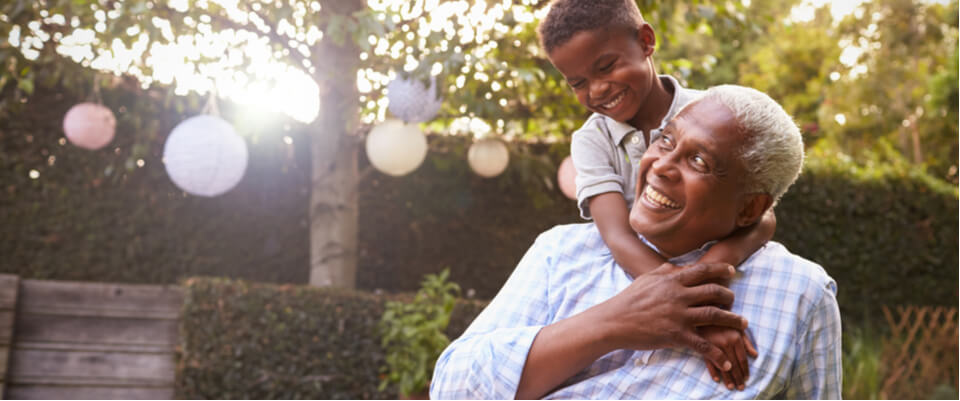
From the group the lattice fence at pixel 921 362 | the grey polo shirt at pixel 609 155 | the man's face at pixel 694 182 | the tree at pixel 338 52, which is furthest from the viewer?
the lattice fence at pixel 921 362

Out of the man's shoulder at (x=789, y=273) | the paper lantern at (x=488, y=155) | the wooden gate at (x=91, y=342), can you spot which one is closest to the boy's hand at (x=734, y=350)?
the man's shoulder at (x=789, y=273)

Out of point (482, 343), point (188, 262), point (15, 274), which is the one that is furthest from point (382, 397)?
point (482, 343)

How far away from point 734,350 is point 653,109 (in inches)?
42.3

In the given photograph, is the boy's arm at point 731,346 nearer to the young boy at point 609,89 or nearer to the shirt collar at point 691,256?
the shirt collar at point 691,256

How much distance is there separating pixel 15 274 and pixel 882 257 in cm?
848

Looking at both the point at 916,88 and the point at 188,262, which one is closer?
the point at 188,262

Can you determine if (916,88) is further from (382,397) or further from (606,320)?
(606,320)

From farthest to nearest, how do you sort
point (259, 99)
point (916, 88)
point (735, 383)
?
point (916, 88), point (259, 99), point (735, 383)

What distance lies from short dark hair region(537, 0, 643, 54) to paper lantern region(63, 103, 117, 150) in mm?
4675

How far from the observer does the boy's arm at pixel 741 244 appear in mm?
1340

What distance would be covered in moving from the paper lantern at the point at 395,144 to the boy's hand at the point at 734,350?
423cm

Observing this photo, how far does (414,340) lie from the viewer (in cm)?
479

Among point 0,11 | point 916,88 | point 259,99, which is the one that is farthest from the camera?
point 916,88

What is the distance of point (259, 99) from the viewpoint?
19.7 feet
